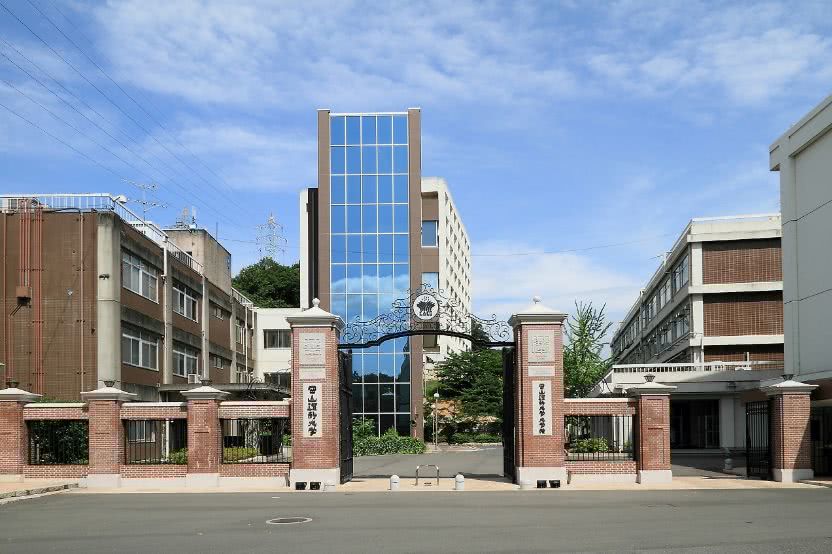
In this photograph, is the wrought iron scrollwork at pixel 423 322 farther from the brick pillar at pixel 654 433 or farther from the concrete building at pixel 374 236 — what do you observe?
the concrete building at pixel 374 236

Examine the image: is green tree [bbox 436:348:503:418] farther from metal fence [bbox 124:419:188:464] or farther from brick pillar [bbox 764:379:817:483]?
brick pillar [bbox 764:379:817:483]

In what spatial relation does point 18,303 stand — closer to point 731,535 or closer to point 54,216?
point 54,216

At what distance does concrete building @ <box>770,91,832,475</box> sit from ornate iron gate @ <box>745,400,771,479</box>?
160cm

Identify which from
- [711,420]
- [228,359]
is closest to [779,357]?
[711,420]

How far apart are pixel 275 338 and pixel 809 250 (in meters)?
44.7

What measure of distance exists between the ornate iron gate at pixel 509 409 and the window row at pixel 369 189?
3056cm

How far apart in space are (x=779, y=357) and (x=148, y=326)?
36150 millimetres

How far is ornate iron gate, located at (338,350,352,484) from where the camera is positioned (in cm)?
2731

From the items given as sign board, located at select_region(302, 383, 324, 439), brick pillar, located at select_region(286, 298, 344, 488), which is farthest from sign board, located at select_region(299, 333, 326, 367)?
sign board, located at select_region(302, 383, 324, 439)

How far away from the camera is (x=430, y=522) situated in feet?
57.6

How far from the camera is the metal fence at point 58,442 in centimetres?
2856

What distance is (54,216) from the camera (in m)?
36.9

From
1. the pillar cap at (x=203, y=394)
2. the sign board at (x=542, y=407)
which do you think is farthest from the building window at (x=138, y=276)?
the sign board at (x=542, y=407)

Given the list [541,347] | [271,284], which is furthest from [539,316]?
[271,284]
